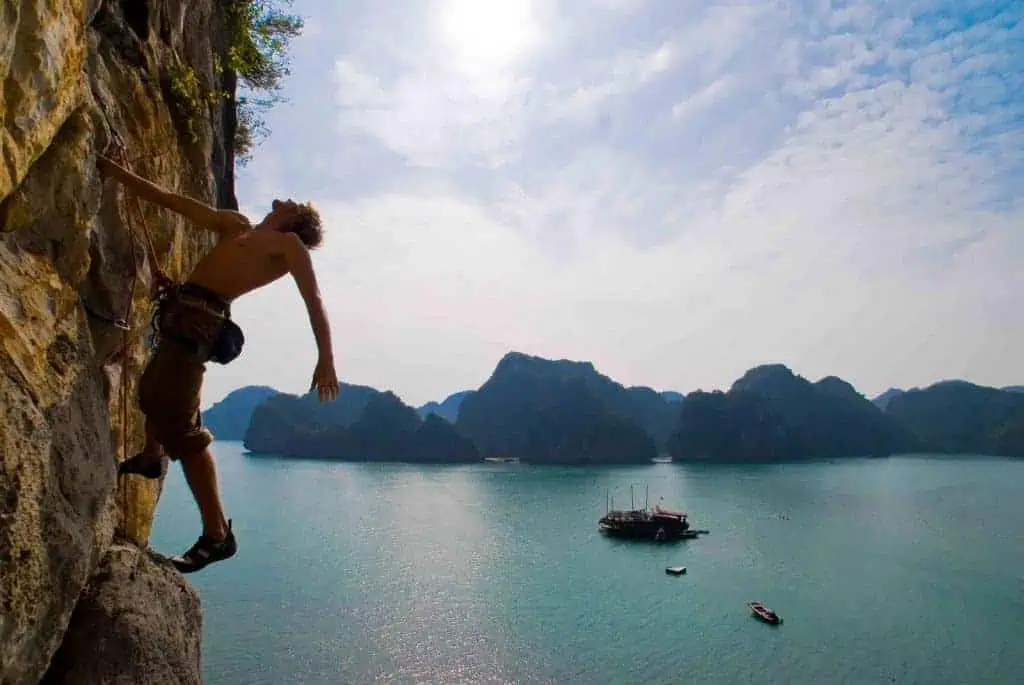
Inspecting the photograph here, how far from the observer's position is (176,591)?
403cm

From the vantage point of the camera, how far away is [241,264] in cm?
389

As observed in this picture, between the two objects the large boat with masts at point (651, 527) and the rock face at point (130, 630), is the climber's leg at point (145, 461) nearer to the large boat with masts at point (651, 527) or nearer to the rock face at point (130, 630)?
the rock face at point (130, 630)

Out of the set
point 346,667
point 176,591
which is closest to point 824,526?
point 346,667

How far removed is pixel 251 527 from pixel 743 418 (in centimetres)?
14871

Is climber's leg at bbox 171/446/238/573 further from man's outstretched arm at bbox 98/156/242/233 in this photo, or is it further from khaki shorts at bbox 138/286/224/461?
man's outstretched arm at bbox 98/156/242/233

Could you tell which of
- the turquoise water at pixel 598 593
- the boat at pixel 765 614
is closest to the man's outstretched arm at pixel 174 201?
the turquoise water at pixel 598 593

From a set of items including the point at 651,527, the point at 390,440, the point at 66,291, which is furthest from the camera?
the point at 390,440

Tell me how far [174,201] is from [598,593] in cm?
4751

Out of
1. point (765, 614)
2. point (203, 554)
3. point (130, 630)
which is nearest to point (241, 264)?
point (203, 554)

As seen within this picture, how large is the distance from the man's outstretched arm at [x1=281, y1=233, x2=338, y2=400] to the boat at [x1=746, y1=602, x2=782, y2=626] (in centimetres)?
4291

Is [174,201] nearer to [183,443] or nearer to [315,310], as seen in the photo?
[315,310]

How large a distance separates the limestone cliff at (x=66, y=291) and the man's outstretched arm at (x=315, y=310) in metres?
1.03

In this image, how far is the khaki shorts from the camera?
12.5ft

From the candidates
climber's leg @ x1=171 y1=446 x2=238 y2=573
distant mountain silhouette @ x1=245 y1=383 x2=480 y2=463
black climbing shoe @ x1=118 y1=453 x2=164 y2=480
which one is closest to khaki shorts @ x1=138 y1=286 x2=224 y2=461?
climber's leg @ x1=171 y1=446 x2=238 y2=573
